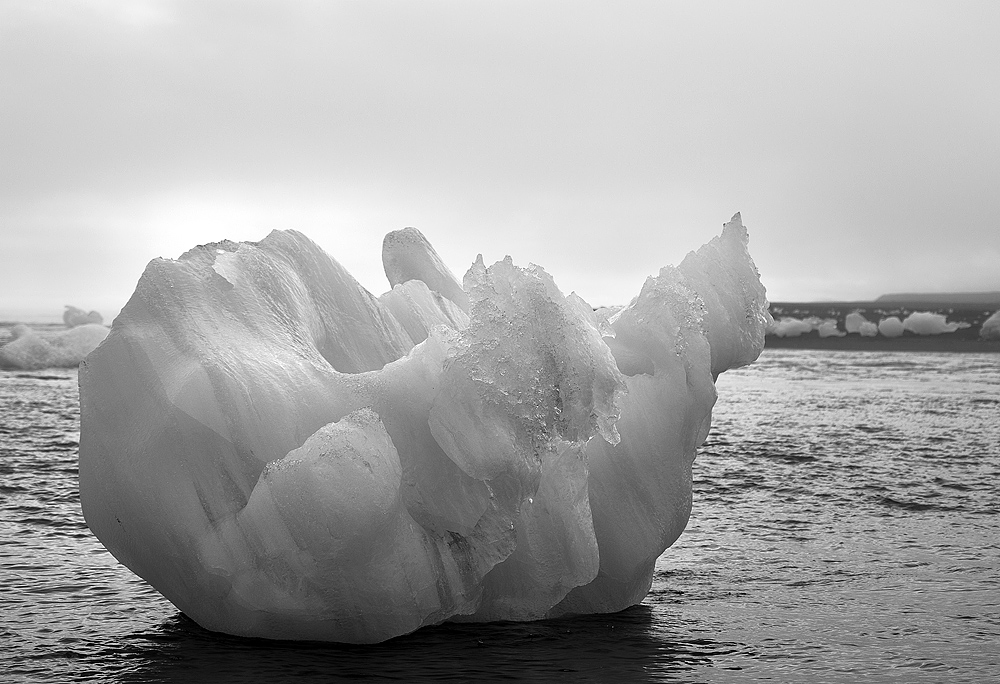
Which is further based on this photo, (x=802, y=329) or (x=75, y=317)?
(x=802, y=329)

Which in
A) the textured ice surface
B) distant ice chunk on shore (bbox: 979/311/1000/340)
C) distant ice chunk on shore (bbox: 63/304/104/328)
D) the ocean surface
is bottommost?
the ocean surface

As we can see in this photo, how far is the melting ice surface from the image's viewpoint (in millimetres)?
5848

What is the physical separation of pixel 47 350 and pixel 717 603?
26505 mm

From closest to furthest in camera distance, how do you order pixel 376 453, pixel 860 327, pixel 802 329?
pixel 376 453
pixel 860 327
pixel 802 329

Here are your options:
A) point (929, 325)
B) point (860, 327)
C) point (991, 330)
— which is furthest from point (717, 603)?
point (860, 327)

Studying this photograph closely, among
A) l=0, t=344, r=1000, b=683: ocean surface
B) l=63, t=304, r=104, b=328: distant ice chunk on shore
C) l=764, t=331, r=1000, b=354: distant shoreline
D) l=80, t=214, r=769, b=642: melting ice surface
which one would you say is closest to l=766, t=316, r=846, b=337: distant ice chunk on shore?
l=764, t=331, r=1000, b=354: distant shoreline

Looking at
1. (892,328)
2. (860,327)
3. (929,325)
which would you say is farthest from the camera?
(860,327)

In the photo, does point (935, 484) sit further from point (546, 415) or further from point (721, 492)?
point (546, 415)

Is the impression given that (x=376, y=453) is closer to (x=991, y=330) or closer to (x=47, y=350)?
(x=47, y=350)

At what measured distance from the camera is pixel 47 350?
1192 inches

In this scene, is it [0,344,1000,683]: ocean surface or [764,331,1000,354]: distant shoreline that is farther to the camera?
[764,331,1000,354]: distant shoreline

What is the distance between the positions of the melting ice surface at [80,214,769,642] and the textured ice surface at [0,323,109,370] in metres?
24.7

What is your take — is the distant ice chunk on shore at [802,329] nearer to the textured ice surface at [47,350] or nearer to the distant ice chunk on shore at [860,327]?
the distant ice chunk on shore at [860,327]

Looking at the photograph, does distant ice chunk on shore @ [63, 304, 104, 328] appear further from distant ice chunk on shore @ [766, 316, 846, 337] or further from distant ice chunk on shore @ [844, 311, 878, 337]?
distant ice chunk on shore @ [844, 311, 878, 337]
